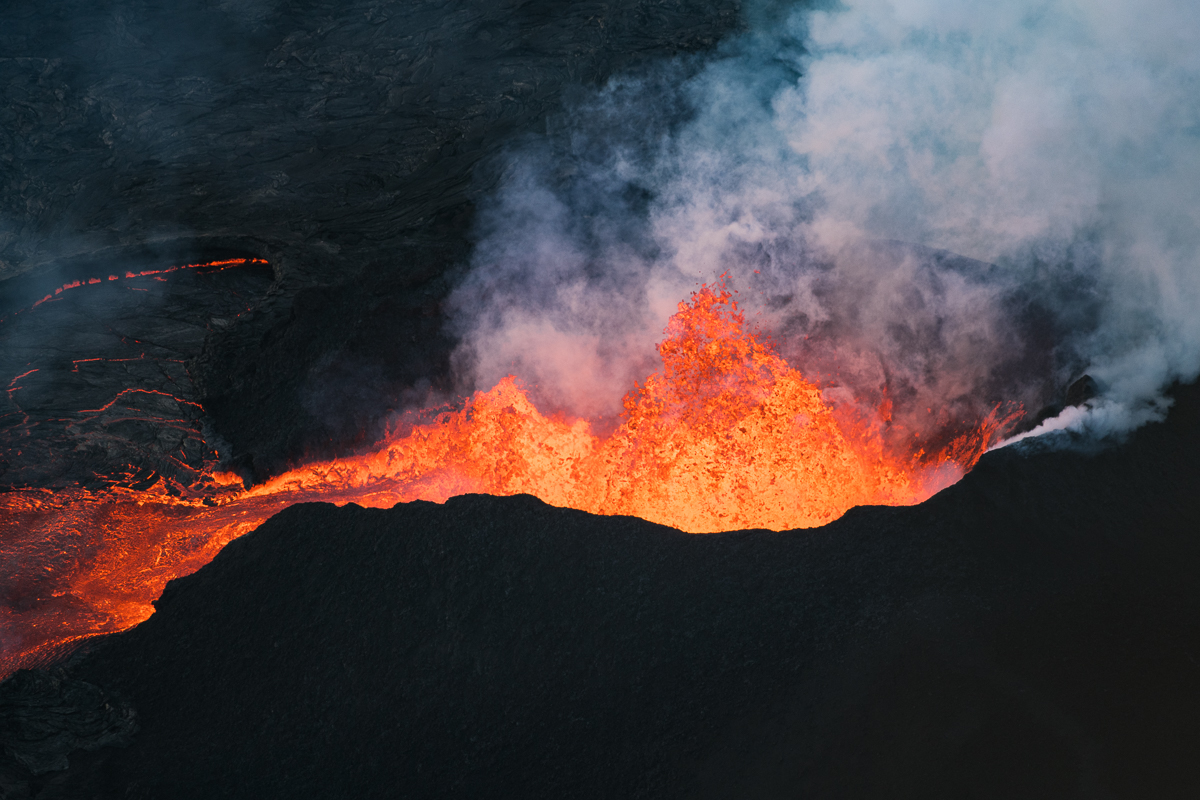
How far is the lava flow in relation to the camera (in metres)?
6.27

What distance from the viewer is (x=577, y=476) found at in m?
6.52

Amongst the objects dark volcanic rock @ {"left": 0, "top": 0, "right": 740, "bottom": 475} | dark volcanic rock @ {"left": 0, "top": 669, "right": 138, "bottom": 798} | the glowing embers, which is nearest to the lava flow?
the glowing embers

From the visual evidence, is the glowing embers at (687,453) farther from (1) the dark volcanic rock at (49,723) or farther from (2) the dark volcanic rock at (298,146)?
(1) the dark volcanic rock at (49,723)

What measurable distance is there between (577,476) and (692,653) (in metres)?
2.33

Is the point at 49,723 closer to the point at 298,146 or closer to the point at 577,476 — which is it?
the point at 577,476

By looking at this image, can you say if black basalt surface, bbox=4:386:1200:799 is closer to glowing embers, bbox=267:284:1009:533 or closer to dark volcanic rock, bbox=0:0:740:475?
glowing embers, bbox=267:284:1009:533

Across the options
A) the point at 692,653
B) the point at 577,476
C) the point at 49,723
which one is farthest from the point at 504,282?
the point at 49,723

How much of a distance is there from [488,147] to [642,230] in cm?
158

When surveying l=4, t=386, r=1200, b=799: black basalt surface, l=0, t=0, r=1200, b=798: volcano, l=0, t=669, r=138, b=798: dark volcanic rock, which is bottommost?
l=4, t=386, r=1200, b=799: black basalt surface

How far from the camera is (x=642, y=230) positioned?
6.53 meters

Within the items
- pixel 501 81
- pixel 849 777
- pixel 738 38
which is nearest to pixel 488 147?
pixel 501 81

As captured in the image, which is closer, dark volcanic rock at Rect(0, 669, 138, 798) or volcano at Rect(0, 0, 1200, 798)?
dark volcanic rock at Rect(0, 669, 138, 798)

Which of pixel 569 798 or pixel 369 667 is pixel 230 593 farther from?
pixel 569 798

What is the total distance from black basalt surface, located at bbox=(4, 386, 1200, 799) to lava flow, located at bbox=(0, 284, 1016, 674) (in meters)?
1.09
